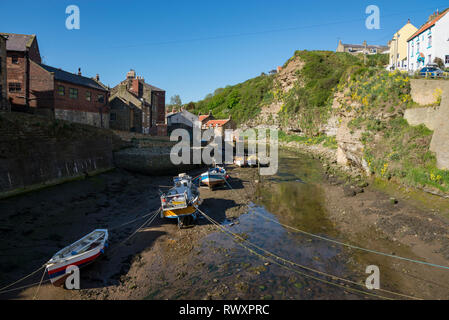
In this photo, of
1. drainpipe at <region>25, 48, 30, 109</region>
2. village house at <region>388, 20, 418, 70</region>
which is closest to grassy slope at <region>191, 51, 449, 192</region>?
village house at <region>388, 20, 418, 70</region>

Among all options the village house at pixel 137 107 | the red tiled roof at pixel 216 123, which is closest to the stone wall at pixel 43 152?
the village house at pixel 137 107

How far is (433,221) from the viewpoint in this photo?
527 inches

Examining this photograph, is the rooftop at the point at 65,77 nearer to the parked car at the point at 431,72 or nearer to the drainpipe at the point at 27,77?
the drainpipe at the point at 27,77

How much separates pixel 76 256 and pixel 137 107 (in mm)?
34992

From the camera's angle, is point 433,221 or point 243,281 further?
point 433,221

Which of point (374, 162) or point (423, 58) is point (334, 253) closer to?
point (374, 162)

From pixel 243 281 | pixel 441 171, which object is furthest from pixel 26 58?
pixel 441 171

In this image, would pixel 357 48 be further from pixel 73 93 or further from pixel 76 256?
pixel 76 256

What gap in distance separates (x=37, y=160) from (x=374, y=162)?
28.4m

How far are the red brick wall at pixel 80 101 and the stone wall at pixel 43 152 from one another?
217 inches

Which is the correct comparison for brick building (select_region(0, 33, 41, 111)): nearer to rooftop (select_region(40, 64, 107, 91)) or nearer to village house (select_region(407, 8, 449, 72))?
rooftop (select_region(40, 64, 107, 91))

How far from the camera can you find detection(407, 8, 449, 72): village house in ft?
99.9

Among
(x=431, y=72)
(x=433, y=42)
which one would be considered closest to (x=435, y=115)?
(x=431, y=72)

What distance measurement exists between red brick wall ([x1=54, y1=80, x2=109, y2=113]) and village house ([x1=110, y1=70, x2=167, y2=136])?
10.1 feet
